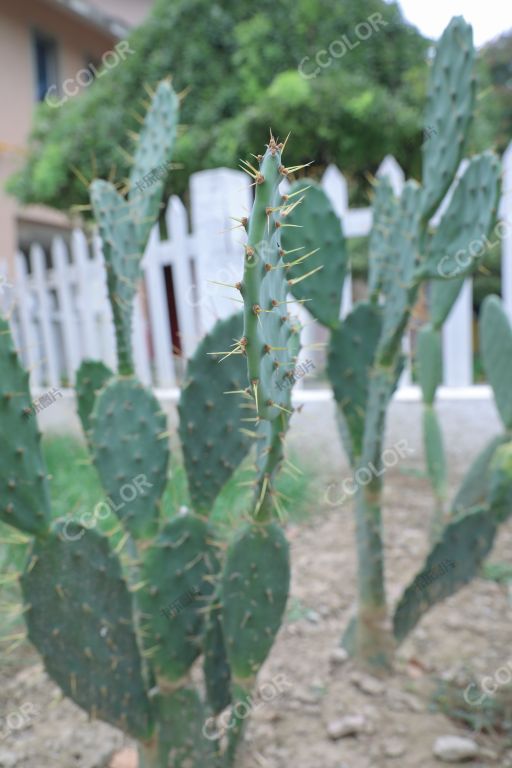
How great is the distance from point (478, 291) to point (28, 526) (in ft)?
19.5

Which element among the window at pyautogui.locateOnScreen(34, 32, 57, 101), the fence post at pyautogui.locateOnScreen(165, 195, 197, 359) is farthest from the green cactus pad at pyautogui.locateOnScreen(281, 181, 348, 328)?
the window at pyautogui.locateOnScreen(34, 32, 57, 101)

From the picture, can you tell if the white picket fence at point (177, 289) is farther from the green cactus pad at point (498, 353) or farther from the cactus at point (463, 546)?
the cactus at point (463, 546)

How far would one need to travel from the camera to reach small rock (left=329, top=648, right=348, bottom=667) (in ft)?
5.37

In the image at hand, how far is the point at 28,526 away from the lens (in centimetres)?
95

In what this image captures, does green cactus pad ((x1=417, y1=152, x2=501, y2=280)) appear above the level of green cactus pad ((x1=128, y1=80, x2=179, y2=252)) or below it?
below

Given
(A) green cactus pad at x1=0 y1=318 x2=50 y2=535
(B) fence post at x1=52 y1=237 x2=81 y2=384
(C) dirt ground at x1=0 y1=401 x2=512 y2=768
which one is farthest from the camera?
(B) fence post at x1=52 y1=237 x2=81 y2=384

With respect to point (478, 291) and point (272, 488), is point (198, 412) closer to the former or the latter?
point (272, 488)

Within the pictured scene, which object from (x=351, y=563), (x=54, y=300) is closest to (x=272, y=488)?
(x=351, y=563)

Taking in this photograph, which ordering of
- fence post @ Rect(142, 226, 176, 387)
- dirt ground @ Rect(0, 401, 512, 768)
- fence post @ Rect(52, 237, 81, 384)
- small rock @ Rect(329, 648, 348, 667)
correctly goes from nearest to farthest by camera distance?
dirt ground @ Rect(0, 401, 512, 768) → small rock @ Rect(329, 648, 348, 667) → fence post @ Rect(142, 226, 176, 387) → fence post @ Rect(52, 237, 81, 384)

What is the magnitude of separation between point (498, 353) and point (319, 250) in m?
0.66

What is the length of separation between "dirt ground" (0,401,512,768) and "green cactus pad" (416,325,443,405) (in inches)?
19.7

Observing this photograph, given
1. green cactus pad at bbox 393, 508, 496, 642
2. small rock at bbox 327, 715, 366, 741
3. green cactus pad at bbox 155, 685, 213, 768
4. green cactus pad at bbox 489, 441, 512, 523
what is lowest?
small rock at bbox 327, 715, 366, 741

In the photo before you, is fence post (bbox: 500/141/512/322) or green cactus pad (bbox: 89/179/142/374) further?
fence post (bbox: 500/141/512/322)

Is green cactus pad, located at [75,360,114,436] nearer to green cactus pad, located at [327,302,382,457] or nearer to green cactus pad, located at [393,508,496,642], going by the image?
green cactus pad, located at [327,302,382,457]
